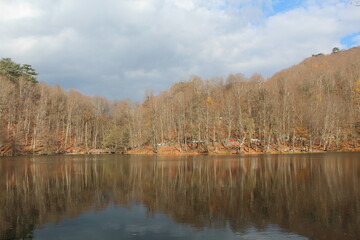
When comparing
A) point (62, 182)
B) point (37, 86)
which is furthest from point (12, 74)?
point (62, 182)


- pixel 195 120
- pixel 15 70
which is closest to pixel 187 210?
pixel 195 120

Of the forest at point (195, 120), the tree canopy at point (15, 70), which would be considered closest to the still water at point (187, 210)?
the forest at point (195, 120)

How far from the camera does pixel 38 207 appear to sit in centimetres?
1628

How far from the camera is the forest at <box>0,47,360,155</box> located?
258 ft

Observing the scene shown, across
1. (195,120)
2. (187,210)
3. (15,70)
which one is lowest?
(187,210)

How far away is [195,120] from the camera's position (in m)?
87.4

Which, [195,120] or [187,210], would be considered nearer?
[187,210]

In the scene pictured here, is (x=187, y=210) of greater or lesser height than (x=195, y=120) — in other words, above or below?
below

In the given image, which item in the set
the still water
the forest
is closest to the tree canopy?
the forest

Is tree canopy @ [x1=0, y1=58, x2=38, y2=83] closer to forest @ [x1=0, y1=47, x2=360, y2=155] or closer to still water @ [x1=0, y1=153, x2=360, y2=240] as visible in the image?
forest @ [x1=0, y1=47, x2=360, y2=155]

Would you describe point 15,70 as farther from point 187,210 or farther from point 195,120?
point 187,210

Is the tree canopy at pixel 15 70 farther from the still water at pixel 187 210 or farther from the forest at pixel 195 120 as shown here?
the still water at pixel 187 210

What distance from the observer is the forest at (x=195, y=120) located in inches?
3100

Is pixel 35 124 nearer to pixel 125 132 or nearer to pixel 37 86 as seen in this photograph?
pixel 37 86
